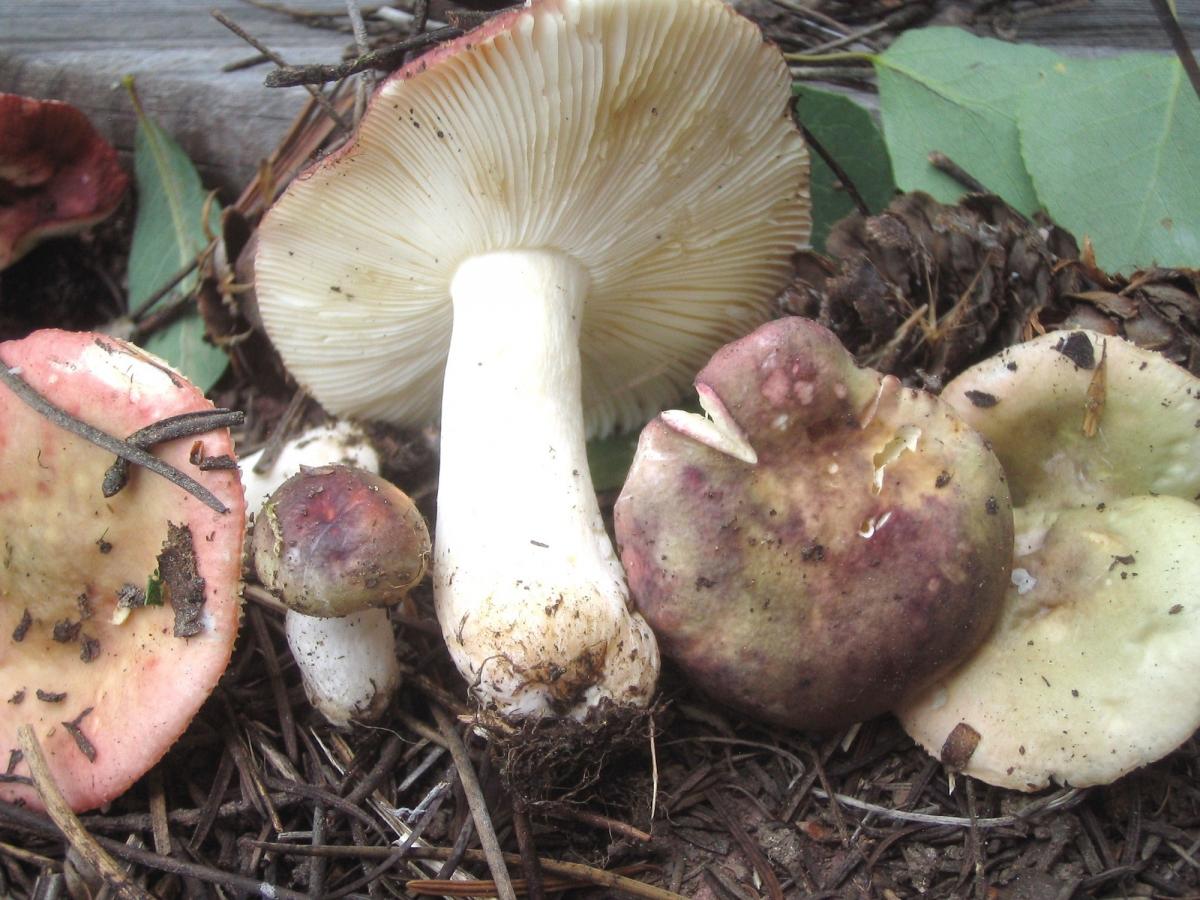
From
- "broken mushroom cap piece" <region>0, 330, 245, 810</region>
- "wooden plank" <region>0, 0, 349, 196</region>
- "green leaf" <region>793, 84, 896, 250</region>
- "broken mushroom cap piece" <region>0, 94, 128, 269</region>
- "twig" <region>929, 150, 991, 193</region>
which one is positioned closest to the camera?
"broken mushroom cap piece" <region>0, 330, 245, 810</region>

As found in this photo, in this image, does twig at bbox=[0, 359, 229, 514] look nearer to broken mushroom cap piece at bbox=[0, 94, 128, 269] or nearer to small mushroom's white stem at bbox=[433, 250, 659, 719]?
small mushroom's white stem at bbox=[433, 250, 659, 719]

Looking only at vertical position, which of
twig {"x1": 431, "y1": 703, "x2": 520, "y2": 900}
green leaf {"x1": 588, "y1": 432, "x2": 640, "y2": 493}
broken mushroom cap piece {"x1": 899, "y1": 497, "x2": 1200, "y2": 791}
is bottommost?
twig {"x1": 431, "y1": 703, "x2": 520, "y2": 900}

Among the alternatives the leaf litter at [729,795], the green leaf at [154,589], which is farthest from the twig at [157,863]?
the green leaf at [154,589]

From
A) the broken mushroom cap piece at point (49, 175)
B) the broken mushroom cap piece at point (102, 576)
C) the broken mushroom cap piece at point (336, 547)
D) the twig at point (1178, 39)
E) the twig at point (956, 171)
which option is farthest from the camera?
the broken mushroom cap piece at point (49, 175)

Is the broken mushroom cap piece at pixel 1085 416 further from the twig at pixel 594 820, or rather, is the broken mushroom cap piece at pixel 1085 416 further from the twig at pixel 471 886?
the twig at pixel 471 886

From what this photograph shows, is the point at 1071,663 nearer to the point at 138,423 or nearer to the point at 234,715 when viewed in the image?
the point at 234,715

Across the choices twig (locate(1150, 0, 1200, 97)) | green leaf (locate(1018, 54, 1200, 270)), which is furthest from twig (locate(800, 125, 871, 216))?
twig (locate(1150, 0, 1200, 97))

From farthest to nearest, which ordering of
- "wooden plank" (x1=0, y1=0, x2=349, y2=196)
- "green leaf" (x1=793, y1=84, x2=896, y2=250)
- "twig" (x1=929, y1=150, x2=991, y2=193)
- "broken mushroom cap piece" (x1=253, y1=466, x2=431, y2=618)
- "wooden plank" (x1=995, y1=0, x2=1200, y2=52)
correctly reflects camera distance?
"wooden plank" (x1=0, y1=0, x2=349, y2=196)
"wooden plank" (x1=995, y1=0, x2=1200, y2=52)
"green leaf" (x1=793, y1=84, x2=896, y2=250)
"twig" (x1=929, y1=150, x2=991, y2=193)
"broken mushroom cap piece" (x1=253, y1=466, x2=431, y2=618)
